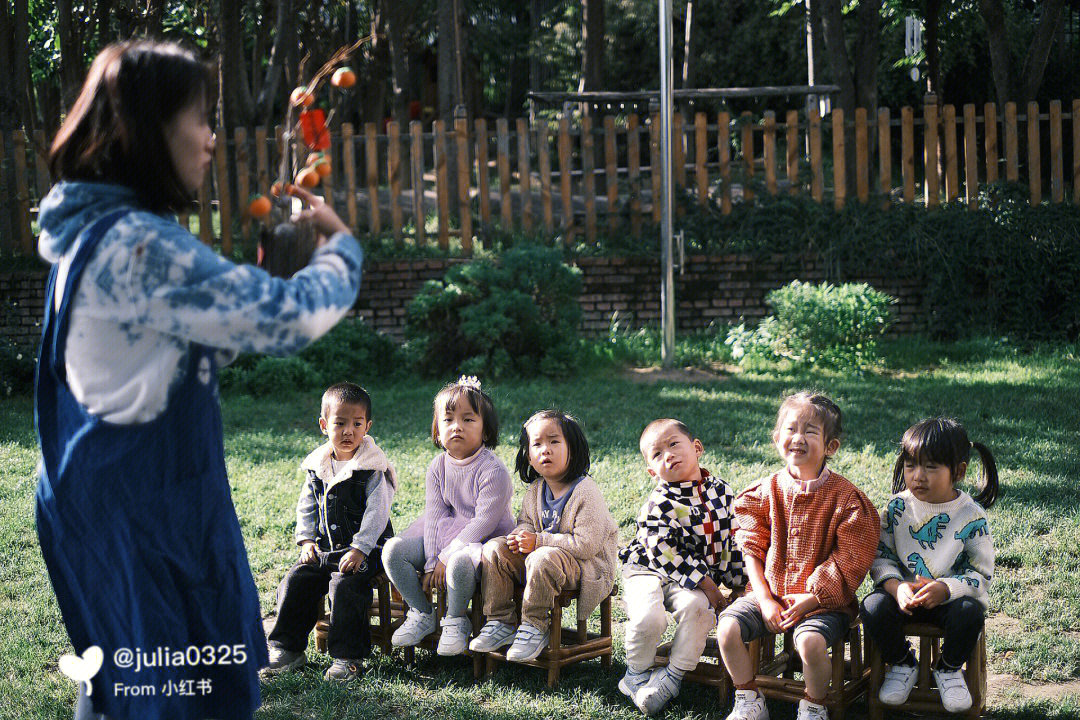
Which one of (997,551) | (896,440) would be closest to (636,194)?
(896,440)

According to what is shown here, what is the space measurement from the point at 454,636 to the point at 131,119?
253 centimetres

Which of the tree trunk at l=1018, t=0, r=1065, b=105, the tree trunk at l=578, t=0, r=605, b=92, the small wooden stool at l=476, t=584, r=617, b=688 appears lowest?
the small wooden stool at l=476, t=584, r=617, b=688

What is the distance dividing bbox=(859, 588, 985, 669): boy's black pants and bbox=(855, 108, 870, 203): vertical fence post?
7726 millimetres

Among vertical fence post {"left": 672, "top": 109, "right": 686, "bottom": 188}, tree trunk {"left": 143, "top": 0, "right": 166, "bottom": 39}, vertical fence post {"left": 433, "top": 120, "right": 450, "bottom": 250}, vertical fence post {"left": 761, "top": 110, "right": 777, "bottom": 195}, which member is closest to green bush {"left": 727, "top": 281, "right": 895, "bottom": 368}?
vertical fence post {"left": 761, "top": 110, "right": 777, "bottom": 195}

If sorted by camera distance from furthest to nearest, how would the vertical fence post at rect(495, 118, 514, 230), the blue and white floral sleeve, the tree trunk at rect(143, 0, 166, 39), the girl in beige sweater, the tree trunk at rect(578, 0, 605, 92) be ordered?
the tree trunk at rect(578, 0, 605, 92) < the tree trunk at rect(143, 0, 166, 39) < the vertical fence post at rect(495, 118, 514, 230) < the girl in beige sweater < the blue and white floral sleeve

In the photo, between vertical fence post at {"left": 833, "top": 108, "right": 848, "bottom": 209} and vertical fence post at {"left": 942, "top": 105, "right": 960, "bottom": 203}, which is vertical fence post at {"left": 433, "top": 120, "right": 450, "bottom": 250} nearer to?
vertical fence post at {"left": 833, "top": 108, "right": 848, "bottom": 209}

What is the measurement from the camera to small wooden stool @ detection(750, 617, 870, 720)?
359 cm

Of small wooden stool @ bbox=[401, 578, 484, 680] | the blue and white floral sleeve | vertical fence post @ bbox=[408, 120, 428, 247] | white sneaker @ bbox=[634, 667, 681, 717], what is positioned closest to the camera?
the blue and white floral sleeve

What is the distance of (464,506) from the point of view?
4.37 m

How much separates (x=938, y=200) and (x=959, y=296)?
3.69 ft

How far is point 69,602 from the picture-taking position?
219 cm

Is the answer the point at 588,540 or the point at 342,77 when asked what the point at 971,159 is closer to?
the point at 588,540

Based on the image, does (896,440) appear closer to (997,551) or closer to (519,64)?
(997,551)

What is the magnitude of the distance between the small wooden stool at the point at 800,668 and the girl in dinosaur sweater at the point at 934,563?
4.4 inches
